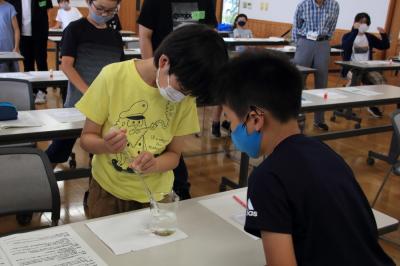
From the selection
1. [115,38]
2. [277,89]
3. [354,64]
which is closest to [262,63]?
[277,89]

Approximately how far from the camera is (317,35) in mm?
4961

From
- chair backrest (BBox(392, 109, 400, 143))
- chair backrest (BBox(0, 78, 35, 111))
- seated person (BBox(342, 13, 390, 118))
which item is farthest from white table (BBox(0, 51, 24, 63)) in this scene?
seated person (BBox(342, 13, 390, 118))

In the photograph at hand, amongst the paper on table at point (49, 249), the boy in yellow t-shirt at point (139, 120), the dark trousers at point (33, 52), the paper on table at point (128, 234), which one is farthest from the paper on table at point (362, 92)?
the dark trousers at point (33, 52)

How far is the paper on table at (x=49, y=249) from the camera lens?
3.65ft

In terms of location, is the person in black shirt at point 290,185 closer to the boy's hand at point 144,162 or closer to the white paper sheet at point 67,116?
the boy's hand at point 144,162

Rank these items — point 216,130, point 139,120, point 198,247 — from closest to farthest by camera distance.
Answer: point 198,247 < point 139,120 < point 216,130

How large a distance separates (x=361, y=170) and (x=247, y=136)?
126 inches

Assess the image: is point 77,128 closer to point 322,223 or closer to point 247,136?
point 247,136

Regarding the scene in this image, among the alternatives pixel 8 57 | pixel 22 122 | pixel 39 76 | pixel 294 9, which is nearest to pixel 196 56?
pixel 22 122

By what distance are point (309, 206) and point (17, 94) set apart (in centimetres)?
219

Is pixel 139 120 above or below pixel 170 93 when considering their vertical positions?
below

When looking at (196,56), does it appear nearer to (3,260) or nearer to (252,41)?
(3,260)

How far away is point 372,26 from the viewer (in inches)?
310

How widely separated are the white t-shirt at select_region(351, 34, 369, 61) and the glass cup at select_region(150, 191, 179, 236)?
5.64 m
